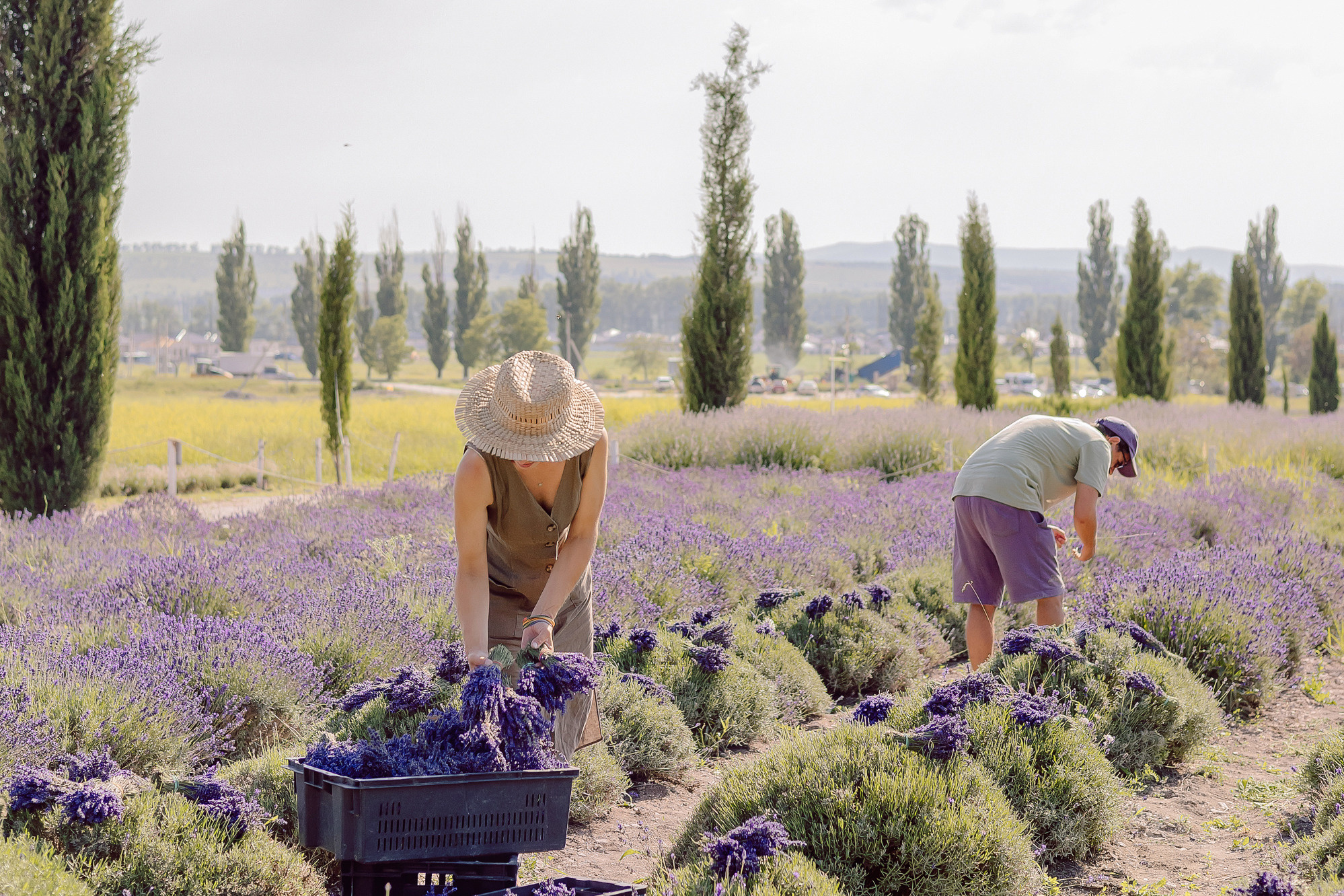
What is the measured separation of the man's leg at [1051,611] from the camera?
16.0ft

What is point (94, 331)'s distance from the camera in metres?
10.0

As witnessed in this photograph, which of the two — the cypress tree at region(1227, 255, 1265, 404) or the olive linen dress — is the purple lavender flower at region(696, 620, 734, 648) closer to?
the olive linen dress

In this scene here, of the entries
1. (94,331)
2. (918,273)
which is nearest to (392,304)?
(918,273)

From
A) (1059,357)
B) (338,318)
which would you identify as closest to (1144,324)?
(1059,357)

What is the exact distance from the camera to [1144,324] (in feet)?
76.0

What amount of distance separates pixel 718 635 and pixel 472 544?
2177 mm

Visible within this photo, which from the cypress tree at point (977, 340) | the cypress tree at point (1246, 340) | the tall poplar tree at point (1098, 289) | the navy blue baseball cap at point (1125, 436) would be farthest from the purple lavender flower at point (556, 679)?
the tall poplar tree at point (1098, 289)

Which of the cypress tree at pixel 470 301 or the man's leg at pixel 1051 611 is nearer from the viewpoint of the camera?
the man's leg at pixel 1051 611

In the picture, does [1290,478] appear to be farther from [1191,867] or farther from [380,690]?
[380,690]

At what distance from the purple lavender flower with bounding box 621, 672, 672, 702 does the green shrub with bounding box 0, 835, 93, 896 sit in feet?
7.44

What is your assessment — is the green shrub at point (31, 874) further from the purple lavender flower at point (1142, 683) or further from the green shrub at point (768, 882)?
the purple lavender flower at point (1142, 683)

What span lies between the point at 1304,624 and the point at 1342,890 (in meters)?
3.83

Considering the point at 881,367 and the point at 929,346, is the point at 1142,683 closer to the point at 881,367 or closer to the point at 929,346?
the point at 929,346

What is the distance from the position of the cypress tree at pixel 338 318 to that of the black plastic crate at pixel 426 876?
12.2 meters
